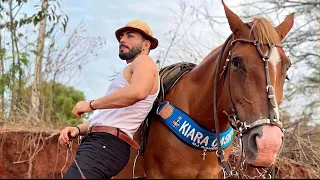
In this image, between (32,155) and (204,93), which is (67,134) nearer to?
(204,93)

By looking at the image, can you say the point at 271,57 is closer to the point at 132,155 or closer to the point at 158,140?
the point at 158,140

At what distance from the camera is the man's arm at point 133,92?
4.02 m

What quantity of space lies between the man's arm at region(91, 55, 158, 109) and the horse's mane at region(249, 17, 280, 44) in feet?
2.80

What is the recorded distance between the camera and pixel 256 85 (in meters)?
3.90

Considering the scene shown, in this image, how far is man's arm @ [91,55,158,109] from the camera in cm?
402

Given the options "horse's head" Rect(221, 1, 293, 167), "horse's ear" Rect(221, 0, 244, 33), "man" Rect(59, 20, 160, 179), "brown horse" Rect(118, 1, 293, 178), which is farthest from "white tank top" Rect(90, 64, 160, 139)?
"horse's ear" Rect(221, 0, 244, 33)

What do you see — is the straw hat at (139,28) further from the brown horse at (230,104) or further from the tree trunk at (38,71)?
the tree trunk at (38,71)

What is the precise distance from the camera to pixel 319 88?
14.4 m

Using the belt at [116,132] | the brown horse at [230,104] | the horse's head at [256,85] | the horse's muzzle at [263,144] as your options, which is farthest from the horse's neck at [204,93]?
the horse's muzzle at [263,144]

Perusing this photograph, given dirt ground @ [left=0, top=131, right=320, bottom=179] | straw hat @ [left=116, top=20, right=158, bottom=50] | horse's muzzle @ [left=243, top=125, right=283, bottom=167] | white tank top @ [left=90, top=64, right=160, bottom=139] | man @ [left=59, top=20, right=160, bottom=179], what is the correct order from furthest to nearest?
1. dirt ground @ [left=0, top=131, right=320, bottom=179]
2. straw hat @ [left=116, top=20, right=158, bottom=50]
3. white tank top @ [left=90, top=64, right=160, bottom=139]
4. man @ [left=59, top=20, right=160, bottom=179]
5. horse's muzzle @ [left=243, top=125, right=283, bottom=167]

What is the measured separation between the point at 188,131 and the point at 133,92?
0.86 m

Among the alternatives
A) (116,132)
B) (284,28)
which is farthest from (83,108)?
(284,28)

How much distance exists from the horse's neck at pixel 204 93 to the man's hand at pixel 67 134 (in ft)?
3.35

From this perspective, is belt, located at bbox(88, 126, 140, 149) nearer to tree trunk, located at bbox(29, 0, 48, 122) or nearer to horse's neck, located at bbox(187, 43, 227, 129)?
horse's neck, located at bbox(187, 43, 227, 129)
